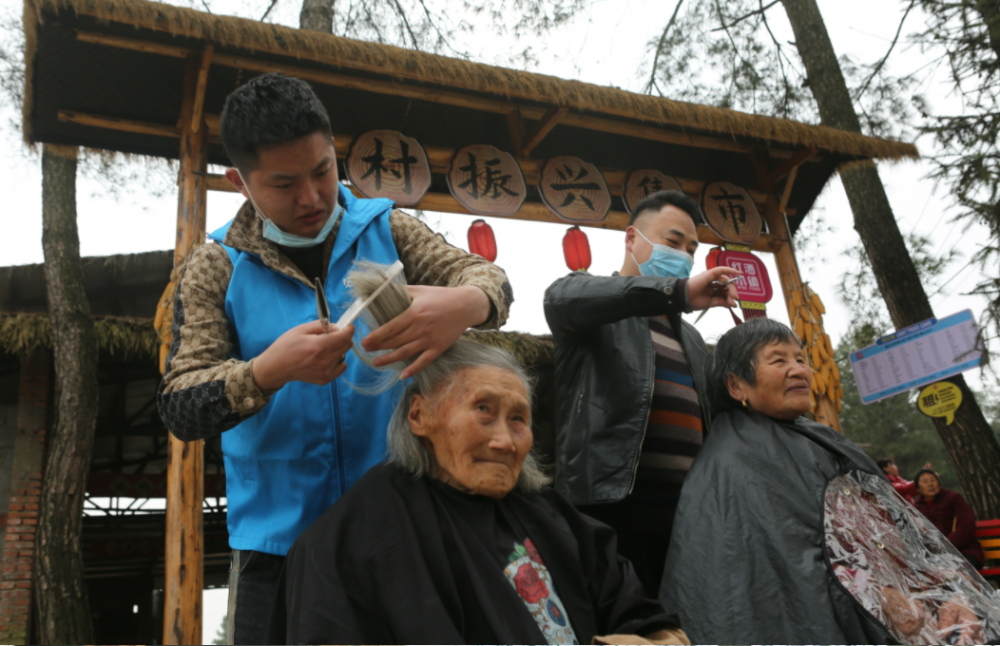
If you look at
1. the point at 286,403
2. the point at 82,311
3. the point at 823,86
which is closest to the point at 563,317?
the point at 286,403

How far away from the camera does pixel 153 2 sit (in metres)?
4.27

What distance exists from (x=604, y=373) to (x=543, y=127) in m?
3.73

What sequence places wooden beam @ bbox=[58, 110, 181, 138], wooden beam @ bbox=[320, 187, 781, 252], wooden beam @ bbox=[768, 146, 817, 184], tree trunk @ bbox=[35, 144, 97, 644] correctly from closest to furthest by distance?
wooden beam @ bbox=[58, 110, 181, 138], tree trunk @ bbox=[35, 144, 97, 644], wooden beam @ bbox=[320, 187, 781, 252], wooden beam @ bbox=[768, 146, 817, 184]

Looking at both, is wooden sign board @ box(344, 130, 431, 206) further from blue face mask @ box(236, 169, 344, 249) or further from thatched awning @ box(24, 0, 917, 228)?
blue face mask @ box(236, 169, 344, 249)

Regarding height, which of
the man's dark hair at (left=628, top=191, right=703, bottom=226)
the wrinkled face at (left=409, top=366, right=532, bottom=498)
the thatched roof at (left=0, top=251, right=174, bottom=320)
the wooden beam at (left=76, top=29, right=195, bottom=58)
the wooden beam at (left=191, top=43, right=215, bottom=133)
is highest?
the thatched roof at (left=0, top=251, right=174, bottom=320)

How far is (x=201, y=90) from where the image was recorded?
4645mm

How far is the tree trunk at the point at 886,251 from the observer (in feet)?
23.9

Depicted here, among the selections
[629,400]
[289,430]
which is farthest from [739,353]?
[289,430]

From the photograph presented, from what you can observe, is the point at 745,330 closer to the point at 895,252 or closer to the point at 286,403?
the point at 286,403

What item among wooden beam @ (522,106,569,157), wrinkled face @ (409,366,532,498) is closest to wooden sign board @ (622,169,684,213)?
wooden beam @ (522,106,569,157)

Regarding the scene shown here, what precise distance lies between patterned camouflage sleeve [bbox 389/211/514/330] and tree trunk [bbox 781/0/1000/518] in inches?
256

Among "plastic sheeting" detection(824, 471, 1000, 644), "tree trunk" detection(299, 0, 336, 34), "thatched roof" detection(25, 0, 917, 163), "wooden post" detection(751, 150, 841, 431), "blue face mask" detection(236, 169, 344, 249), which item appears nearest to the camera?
"blue face mask" detection(236, 169, 344, 249)

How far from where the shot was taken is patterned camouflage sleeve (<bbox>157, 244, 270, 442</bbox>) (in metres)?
1.37

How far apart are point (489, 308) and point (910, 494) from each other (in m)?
7.88
